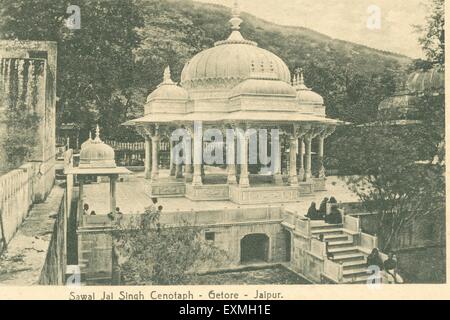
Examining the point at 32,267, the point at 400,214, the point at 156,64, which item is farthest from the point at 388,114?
the point at 32,267

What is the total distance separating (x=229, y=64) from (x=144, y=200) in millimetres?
6195

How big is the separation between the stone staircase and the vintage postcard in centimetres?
6

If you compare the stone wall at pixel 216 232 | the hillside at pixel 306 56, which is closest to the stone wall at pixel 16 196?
the stone wall at pixel 216 232

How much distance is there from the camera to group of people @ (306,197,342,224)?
1421cm

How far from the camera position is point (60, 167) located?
1984 cm

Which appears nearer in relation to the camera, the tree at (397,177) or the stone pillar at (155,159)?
the tree at (397,177)

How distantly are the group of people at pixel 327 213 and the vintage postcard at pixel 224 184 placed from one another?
0.05m

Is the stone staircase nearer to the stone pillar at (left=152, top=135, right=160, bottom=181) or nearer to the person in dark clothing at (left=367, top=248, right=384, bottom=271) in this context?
the person in dark clothing at (left=367, top=248, right=384, bottom=271)

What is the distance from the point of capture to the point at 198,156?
17.1m

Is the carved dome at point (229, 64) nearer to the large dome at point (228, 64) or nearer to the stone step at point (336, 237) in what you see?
the large dome at point (228, 64)

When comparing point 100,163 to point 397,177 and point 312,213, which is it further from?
point 397,177

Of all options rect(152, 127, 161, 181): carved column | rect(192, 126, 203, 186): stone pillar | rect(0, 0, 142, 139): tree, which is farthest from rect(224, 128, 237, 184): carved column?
rect(0, 0, 142, 139): tree

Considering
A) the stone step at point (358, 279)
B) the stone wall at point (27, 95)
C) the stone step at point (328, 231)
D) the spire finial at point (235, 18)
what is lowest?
the stone step at point (358, 279)

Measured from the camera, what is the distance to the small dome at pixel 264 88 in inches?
638
